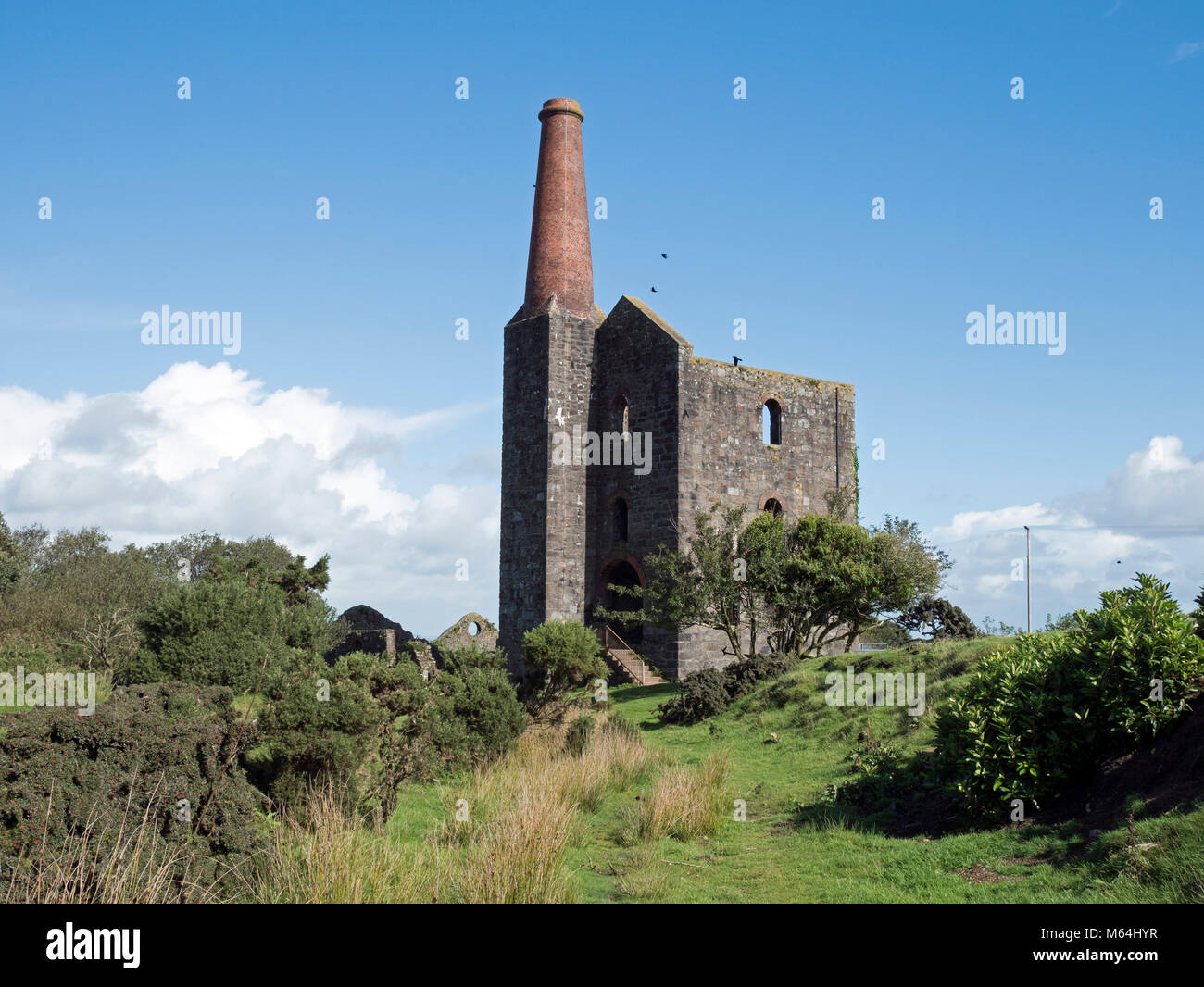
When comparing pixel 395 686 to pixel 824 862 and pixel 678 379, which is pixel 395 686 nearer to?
pixel 824 862

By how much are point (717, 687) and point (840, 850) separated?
9.06 m

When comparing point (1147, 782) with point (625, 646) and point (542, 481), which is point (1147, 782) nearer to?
point (625, 646)

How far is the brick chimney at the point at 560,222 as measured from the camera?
27219mm

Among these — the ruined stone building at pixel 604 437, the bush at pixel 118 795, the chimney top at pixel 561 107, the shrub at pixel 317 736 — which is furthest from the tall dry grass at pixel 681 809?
the chimney top at pixel 561 107

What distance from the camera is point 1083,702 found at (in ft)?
30.3

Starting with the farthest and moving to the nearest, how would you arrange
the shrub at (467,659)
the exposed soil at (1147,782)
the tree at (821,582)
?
the tree at (821,582) < the shrub at (467,659) < the exposed soil at (1147,782)

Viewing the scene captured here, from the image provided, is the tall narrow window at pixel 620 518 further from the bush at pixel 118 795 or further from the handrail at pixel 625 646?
the bush at pixel 118 795

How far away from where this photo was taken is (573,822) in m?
10.2

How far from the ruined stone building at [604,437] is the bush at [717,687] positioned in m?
4.97

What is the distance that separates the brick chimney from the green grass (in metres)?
15.8

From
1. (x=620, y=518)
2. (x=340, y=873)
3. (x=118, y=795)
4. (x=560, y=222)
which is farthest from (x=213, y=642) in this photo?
(x=560, y=222)

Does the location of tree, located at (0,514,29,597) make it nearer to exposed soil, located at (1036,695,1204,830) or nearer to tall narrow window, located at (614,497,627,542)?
tall narrow window, located at (614,497,627,542)

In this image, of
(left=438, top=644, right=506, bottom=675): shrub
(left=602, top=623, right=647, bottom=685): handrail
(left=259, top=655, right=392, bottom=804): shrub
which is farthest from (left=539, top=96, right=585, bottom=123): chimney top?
(left=259, top=655, right=392, bottom=804): shrub
